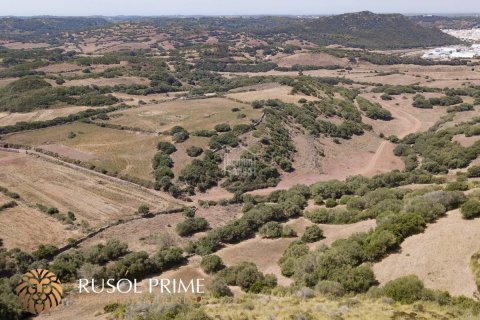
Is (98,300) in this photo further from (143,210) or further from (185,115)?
(185,115)

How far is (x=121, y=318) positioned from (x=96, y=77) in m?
121

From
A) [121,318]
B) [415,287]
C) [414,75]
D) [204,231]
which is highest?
[414,75]

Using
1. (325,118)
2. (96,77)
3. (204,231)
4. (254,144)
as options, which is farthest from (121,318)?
(96,77)

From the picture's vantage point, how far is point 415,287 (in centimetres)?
2525

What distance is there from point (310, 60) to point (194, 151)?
13059 centimetres

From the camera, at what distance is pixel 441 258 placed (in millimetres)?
29203

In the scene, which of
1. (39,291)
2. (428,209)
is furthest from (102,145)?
(428,209)

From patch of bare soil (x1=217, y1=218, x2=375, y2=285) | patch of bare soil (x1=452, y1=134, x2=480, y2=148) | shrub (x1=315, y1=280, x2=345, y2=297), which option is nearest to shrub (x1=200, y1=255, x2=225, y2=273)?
patch of bare soil (x1=217, y1=218, x2=375, y2=285)

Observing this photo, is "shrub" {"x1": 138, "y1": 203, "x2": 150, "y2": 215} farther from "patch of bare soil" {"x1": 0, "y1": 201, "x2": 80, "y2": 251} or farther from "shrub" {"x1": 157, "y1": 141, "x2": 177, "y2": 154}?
"shrub" {"x1": 157, "y1": 141, "x2": 177, "y2": 154}

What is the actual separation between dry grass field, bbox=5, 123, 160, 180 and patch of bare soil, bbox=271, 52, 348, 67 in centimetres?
12042

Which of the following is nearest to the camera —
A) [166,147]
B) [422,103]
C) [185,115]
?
[166,147]

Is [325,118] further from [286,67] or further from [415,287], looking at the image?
[286,67]

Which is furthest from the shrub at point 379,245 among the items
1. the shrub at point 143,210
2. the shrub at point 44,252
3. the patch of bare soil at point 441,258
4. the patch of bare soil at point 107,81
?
the patch of bare soil at point 107,81

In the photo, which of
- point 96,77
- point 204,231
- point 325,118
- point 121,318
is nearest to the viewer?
point 121,318
